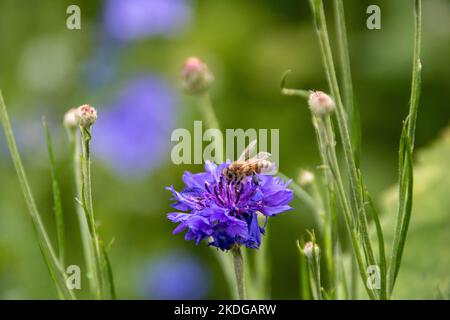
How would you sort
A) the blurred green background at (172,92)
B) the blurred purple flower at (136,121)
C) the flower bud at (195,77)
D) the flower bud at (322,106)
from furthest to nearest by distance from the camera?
the blurred purple flower at (136,121) < the blurred green background at (172,92) < the flower bud at (195,77) < the flower bud at (322,106)

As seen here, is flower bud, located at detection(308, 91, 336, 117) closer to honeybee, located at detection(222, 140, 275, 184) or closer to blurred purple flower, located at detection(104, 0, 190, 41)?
honeybee, located at detection(222, 140, 275, 184)

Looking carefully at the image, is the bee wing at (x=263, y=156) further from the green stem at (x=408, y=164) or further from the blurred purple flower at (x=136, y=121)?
the blurred purple flower at (x=136, y=121)

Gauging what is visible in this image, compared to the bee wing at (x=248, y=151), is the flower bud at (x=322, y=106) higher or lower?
higher

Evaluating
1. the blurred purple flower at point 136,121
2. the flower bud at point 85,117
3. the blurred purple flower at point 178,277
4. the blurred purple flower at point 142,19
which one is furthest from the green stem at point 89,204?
the blurred purple flower at point 142,19

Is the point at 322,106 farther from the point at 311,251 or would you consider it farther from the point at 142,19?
the point at 142,19
